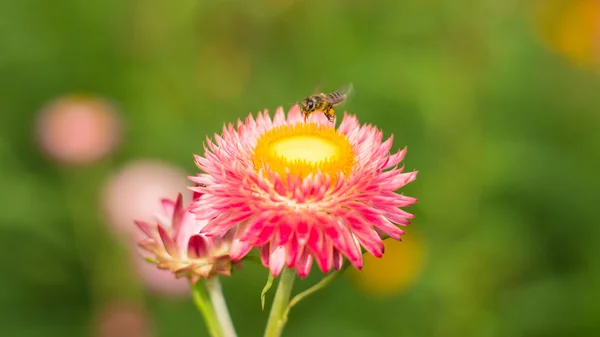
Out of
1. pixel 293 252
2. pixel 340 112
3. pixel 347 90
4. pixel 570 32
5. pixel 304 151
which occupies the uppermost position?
pixel 570 32

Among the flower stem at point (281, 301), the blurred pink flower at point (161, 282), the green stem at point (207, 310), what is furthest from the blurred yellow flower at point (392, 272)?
the flower stem at point (281, 301)

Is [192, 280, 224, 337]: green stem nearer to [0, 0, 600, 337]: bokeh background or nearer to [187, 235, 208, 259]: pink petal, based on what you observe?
[187, 235, 208, 259]: pink petal

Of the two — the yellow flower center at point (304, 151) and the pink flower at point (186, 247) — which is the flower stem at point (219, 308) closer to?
the pink flower at point (186, 247)

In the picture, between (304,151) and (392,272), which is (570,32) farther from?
(304,151)

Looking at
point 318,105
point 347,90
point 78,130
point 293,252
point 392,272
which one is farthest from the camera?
point 78,130

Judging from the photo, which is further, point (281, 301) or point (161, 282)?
point (161, 282)

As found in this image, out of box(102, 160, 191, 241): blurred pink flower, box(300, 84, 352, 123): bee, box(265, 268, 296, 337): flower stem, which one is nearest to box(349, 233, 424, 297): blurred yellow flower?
box(102, 160, 191, 241): blurred pink flower

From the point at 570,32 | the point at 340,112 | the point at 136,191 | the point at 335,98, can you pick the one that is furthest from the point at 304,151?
the point at 570,32

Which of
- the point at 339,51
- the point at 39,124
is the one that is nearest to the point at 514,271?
the point at 339,51
